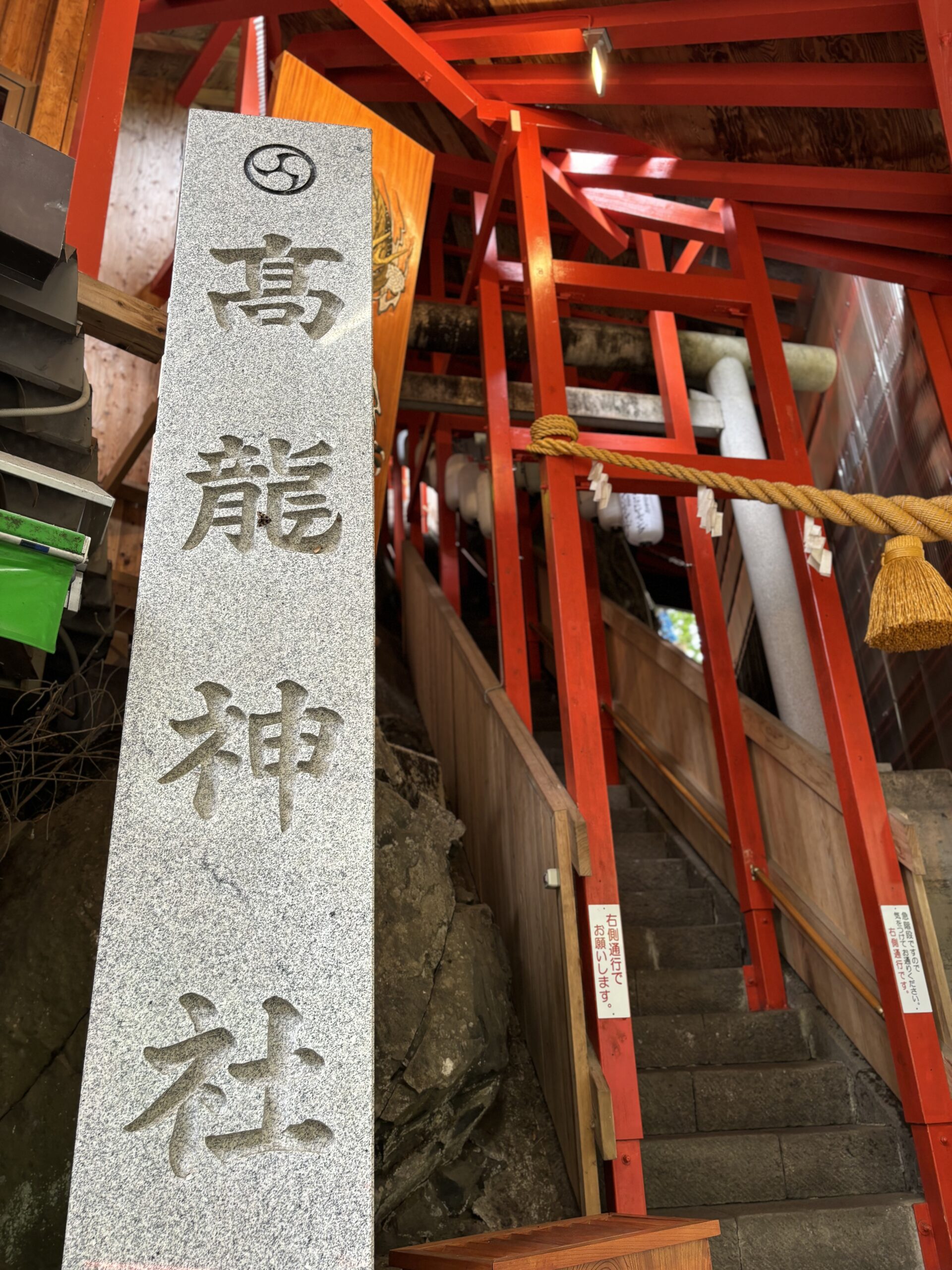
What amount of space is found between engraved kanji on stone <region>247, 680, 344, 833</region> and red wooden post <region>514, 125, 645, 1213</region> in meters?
1.66

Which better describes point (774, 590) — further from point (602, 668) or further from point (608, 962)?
point (608, 962)

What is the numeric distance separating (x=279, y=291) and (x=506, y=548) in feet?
8.49

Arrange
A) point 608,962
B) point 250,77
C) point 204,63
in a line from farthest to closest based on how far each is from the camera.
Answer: point 204,63, point 250,77, point 608,962

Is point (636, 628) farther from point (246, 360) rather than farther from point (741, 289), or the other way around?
point (246, 360)

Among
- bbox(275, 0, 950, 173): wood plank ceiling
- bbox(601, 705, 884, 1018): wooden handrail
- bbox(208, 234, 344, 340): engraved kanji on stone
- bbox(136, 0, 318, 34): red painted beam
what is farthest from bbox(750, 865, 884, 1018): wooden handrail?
bbox(136, 0, 318, 34): red painted beam

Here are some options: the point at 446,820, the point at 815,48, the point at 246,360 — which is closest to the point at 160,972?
the point at 246,360

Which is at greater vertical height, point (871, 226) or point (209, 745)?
point (871, 226)

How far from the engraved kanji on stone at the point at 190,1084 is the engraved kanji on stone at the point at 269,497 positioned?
1.17 meters

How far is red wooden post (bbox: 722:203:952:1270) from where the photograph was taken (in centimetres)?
344

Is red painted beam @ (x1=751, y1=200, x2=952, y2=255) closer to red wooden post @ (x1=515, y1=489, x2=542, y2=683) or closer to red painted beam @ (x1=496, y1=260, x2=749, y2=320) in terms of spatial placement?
red painted beam @ (x1=496, y1=260, x2=749, y2=320)

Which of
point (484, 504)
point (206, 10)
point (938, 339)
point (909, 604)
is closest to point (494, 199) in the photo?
point (206, 10)

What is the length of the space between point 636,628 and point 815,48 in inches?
141

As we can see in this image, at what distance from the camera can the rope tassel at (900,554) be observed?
345cm

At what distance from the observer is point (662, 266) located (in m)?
6.26
